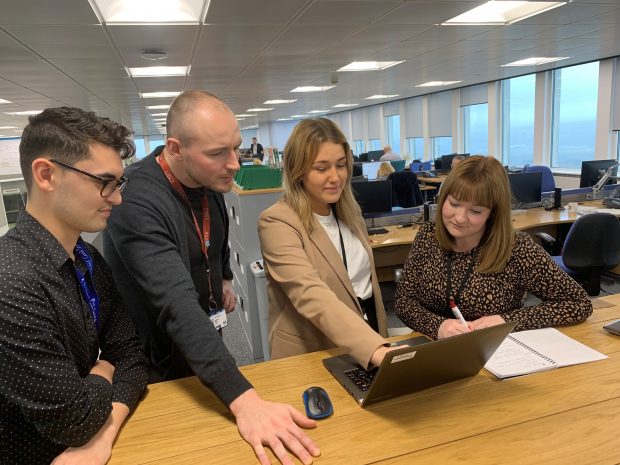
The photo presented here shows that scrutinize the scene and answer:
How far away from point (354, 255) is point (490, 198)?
0.51 m

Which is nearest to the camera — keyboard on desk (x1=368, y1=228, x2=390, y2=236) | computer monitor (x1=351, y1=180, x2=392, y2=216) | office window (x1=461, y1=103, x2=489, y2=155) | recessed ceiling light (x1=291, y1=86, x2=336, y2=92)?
keyboard on desk (x1=368, y1=228, x2=390, y2=236)

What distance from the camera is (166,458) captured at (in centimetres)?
94

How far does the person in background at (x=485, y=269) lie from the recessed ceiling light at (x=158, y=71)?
488 cm

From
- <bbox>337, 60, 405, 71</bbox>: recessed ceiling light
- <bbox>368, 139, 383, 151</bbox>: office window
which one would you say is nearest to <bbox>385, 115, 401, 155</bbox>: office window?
<bbox>368, 139, 383, 151</bbox>: office window

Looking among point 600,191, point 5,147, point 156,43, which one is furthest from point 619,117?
point 5,147

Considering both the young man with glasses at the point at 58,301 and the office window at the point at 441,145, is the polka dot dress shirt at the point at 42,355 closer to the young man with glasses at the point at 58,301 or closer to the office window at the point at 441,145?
the young man with glasses at the point at 58,301

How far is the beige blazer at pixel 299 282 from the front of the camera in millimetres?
1319

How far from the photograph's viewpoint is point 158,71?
5.70m

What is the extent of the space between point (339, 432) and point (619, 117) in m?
8.47

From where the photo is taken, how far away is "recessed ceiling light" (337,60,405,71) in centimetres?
621

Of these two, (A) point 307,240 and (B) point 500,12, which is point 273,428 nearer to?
(A) point 307,240

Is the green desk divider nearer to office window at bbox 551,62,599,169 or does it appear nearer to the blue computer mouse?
the blue computer mouse

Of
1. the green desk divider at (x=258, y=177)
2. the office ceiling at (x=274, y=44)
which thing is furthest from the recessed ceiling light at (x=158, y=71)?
the green desk divider at (x=258, y=177)

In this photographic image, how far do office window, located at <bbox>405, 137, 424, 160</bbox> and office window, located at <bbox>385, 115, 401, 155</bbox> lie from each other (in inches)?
25.8
